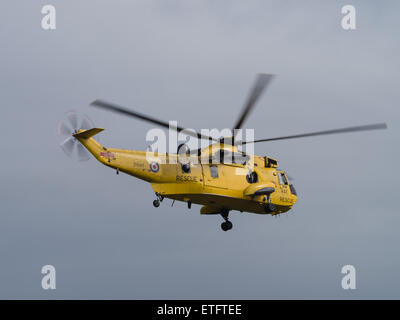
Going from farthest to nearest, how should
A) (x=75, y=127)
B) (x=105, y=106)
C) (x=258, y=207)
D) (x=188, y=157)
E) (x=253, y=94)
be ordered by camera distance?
(x=258, y=207) < (x=188, y=157) < (x=75, y=127) < (x=253, y=94) < (x=105, y=106)

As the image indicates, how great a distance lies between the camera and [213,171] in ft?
123

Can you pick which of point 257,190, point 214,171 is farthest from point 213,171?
point 257,190

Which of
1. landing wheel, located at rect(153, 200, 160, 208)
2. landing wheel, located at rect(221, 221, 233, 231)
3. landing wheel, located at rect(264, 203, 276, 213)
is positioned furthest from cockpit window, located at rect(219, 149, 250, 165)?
landing wheel, located at rect(153, 200, 160, 208)

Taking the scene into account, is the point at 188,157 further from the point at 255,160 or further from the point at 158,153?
the point at 255,160

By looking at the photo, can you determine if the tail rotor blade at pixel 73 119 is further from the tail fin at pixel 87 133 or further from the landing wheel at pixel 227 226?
the landing wheel at pixel 227 226

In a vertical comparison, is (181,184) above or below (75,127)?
below

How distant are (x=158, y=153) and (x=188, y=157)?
1.97 meters

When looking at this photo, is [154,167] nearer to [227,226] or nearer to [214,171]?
[214,171]

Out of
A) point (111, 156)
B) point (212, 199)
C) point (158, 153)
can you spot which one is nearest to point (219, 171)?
point (212, 199)

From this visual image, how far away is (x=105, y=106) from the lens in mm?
30047

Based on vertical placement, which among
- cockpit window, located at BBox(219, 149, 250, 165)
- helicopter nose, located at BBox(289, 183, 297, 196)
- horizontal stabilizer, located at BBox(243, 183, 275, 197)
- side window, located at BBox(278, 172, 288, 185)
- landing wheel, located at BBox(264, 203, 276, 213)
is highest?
cockpit window, located at BBox(219, 149, 250, 165)

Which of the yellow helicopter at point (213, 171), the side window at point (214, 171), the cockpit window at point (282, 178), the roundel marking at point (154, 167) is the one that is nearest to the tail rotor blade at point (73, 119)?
the yellow helicopter at point (213, 171)

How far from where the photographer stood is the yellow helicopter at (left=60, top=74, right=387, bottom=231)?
34.2 m

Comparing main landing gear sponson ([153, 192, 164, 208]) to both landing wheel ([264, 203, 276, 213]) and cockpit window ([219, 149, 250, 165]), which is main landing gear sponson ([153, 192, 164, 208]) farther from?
landing wheel ([264, 203, 276, 213])
